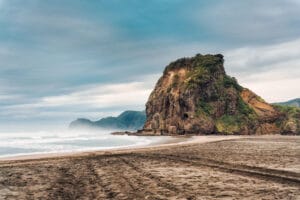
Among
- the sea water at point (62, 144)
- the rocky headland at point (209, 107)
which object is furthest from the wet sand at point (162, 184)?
the rocky headland at point (209, 107)

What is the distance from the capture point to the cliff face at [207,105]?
96.7 meters

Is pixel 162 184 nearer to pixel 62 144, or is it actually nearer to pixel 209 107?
pixel 62 144

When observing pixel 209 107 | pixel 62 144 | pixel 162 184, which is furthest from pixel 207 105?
pixel 162 184

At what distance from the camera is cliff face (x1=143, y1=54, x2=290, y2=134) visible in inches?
3807

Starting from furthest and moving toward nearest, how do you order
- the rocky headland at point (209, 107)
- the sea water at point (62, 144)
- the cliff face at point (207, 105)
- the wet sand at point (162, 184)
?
the cliff face at point (207, 105), the rocky headland at point (209, 107), the sea water at point (62, 144), the wet sand at point (162, 184)

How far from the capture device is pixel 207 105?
338 ft

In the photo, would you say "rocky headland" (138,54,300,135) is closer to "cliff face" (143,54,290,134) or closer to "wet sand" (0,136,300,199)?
"cliff face" (143,54,290,134)

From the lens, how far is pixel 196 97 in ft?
336

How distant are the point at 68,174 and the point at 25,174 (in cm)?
239

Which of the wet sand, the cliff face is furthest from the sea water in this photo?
the cliff face

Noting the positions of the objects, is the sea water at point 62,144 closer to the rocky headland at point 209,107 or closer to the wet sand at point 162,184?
the wet sand at point 162,184

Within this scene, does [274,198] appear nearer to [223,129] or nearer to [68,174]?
[68,174]

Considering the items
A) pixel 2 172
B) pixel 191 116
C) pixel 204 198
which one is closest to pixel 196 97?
pixel 191 116

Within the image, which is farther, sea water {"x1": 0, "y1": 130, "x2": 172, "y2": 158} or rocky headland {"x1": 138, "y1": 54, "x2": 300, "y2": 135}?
rocky headland {"x1": 138, "y1": 54, "x2": 300, "y2": 135}
